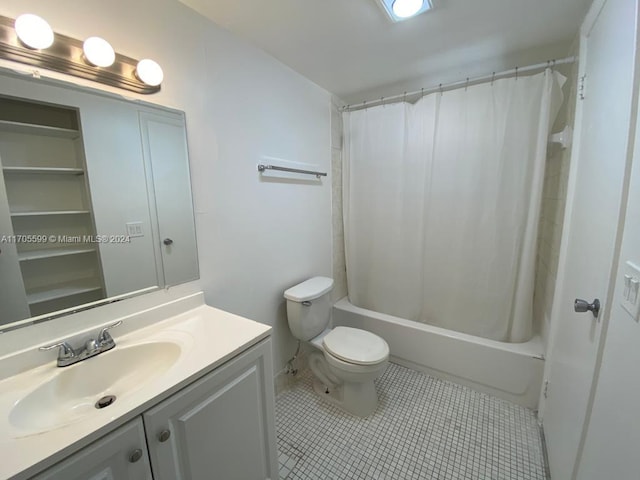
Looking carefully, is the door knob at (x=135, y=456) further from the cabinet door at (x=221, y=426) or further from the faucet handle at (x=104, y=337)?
the faucet handle at (x=104, y=337)

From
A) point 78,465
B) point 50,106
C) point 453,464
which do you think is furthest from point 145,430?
point 453,464

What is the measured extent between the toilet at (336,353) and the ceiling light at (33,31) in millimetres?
1495

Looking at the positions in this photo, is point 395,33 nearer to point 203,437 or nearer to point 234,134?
point 234,134

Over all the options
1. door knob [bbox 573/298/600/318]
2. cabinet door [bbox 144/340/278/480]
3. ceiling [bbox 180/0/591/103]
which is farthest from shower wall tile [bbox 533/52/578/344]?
cabinet door [bbox 144/340/278/480]

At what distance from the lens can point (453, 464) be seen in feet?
4.42

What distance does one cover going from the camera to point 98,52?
3.06 ft

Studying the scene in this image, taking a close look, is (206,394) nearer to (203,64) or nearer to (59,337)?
(59,337)

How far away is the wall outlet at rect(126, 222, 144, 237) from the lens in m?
1.09

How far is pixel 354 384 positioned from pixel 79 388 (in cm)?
134

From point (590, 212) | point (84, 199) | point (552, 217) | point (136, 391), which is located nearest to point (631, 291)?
point (590, 212)

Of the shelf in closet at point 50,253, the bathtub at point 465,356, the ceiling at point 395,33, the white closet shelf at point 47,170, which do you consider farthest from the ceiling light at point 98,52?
Answer: the bathtub at point 465,356

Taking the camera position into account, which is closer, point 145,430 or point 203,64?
point 145,430

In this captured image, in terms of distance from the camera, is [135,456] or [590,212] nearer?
[135,456]

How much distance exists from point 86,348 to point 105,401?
19 cm
